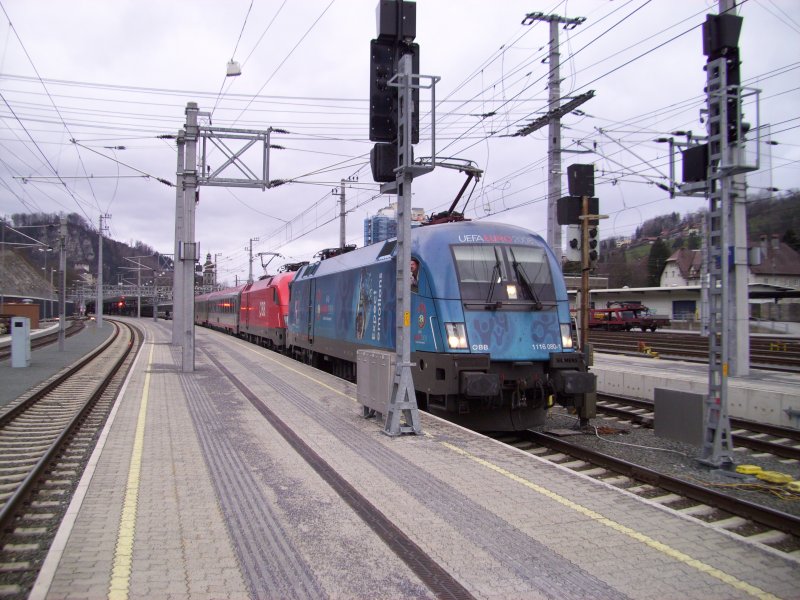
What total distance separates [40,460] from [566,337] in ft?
23.9

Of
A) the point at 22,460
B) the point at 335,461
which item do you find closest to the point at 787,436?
the point at 335,461

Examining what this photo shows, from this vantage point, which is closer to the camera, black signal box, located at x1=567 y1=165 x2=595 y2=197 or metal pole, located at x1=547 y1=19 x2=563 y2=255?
black signal box, located at x1=567 y1=165 x2=595 y2=197

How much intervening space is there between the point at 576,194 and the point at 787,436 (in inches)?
206

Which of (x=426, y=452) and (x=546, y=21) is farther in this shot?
(x=546, y=21)

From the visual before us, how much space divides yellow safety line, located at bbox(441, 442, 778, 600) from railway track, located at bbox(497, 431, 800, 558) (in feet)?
2.75

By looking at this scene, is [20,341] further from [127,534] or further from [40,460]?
[127,534]

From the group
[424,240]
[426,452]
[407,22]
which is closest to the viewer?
[426,452]

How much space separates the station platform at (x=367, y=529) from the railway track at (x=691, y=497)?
0.86 metres

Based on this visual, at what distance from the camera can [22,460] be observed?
309 inches

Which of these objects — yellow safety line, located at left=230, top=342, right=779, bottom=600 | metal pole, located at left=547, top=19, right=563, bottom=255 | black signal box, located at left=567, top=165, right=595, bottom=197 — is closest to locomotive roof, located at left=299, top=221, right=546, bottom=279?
black signal box, located at left=567, top=165, right=595, bottom=197

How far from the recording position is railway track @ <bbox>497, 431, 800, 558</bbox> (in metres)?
5.46

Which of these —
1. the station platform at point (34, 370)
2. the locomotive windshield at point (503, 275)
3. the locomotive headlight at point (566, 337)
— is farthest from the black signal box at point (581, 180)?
the station platform at point (34, 370)

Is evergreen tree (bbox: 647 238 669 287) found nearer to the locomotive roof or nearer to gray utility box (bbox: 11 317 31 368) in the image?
gray utility box (bbox: 11 317 31 368)

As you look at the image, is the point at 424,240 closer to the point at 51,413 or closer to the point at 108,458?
the point at 108,458
